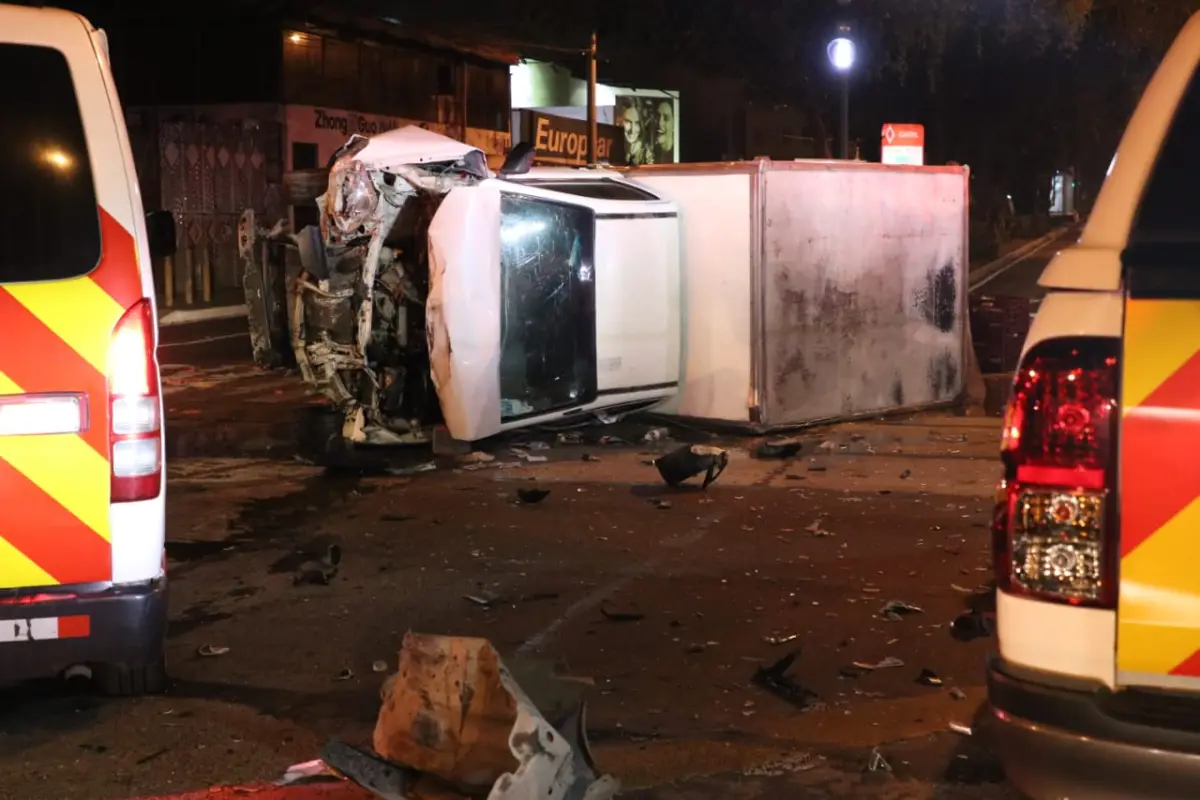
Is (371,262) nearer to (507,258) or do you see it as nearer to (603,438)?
(507,258)

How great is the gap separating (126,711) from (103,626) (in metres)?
0.90

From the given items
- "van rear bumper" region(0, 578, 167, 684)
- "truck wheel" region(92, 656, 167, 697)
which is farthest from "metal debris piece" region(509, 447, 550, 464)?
"van rear bumper" region(0, 578, 167, 684)

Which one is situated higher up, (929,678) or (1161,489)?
(1161,489)

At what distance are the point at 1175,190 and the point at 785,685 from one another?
2.94 meters

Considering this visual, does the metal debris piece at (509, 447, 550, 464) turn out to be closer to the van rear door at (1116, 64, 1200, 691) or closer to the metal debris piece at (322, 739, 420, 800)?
the metal debris piece at (322, 739, 420, 800)

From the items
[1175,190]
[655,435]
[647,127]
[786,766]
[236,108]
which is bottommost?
[786,766]

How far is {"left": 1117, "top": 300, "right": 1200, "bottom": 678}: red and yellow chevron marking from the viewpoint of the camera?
2.78 meters

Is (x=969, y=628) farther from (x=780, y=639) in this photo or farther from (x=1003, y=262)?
(x=1003, y=262)

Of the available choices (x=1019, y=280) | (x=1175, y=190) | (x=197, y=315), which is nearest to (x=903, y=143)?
(x=1019, y=280)

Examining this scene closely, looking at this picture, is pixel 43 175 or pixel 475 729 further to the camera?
pixel 43 175

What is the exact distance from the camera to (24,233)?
4.46 metres

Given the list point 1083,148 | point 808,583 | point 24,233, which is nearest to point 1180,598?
point 24,233

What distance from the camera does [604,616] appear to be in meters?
6.47

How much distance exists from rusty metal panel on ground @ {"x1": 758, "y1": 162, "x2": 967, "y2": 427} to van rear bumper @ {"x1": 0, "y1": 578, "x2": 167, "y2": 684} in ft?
23.0
